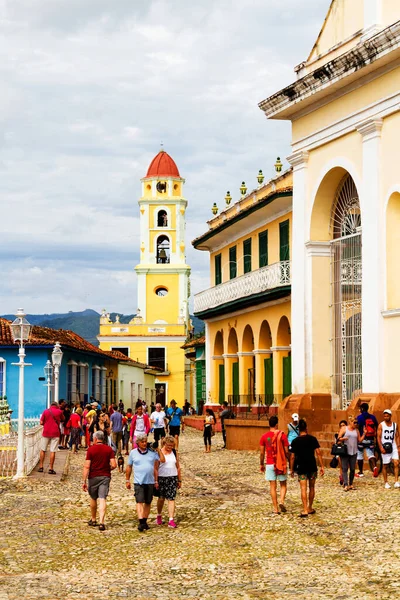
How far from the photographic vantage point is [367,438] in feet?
65.5

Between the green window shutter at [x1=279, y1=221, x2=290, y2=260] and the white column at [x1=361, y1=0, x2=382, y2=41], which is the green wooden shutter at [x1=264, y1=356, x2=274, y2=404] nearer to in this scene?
the green window shutter at [x1=279, y1=221, x2=290, y2=260]

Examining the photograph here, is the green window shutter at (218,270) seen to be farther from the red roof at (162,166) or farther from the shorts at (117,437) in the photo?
the red roof at (162,166)

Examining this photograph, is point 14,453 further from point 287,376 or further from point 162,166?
point 162,166

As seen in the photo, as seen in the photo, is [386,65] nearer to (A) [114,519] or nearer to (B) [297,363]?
(B) [297,363]

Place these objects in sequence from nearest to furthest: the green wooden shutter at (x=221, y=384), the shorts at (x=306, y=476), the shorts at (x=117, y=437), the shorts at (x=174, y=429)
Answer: the shorts at (x=306, y=476) → the shorts at (x=117, y=437) → the shorts at (x=174, y=429) → the green wooden shutter at (x=221, y=384)

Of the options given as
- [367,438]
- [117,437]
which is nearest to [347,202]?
[367,438]

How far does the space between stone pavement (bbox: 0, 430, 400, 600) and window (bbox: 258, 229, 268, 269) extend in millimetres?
18932

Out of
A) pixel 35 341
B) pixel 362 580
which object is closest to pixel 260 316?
pixel 35 341

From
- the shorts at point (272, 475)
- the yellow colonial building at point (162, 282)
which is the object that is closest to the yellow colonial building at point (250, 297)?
the shorts at point (272, 475)

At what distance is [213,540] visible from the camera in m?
14.0

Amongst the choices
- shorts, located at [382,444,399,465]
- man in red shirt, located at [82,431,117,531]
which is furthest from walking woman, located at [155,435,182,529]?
shorts, located at [382,444,399,465]

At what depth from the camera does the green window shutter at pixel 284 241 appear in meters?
35.7

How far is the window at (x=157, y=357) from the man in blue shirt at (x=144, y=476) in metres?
69.0

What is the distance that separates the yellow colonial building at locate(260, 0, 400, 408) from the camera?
74.1ft
